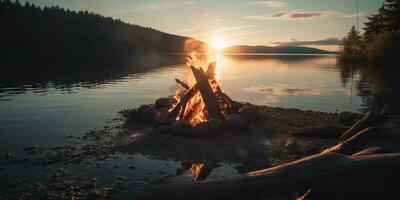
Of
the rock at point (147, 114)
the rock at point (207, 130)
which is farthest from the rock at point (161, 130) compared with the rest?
the rock at point (147, 114)

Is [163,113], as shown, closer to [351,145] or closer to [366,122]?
[366,122]

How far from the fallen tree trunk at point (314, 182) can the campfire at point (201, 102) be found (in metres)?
9.98

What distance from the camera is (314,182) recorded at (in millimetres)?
7227

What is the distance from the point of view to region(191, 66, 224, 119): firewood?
1748 cm

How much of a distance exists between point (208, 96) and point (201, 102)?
1.22 m

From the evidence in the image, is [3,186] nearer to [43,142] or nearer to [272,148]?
[43,142]

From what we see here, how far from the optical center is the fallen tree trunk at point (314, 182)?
712 centimetres

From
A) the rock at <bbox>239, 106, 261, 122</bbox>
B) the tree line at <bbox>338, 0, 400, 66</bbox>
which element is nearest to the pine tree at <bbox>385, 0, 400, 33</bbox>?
the tree line at <bbox>338, 0, 400, 66</bbox>

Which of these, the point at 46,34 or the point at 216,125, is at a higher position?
the point at 46,34

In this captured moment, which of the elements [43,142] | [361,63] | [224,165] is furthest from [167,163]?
[361,63]

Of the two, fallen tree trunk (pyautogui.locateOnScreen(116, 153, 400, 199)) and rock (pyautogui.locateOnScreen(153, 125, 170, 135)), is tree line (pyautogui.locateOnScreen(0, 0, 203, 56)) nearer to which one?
rock (pyautogui.locateOnScreen(153, 125, 170, 135))

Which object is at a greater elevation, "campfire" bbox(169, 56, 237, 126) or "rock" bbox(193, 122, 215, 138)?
"campfire" bbox(169, 56, 237, 126)

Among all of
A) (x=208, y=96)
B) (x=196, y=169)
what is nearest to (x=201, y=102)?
(x=208, y=96)

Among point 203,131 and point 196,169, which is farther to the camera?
point 203,131
